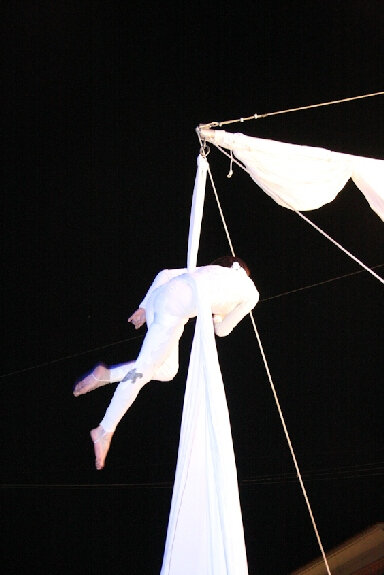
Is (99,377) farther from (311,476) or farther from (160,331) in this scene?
(311,476)

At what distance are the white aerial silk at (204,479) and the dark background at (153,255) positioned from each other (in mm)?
1398

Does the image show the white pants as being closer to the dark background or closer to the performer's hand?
the performer's hand

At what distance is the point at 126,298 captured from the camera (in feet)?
11.6

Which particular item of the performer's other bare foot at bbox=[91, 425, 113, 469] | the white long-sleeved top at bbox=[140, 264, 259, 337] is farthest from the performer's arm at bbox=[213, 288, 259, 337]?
the performer's other bare foot at bbox=[91, 425, 113, 469]

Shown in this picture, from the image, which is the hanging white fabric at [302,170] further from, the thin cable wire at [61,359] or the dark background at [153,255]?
the thin cable wire at [61,359]

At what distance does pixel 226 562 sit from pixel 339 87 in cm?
273

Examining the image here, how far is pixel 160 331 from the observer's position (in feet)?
6.60

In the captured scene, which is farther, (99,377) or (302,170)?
(302,170)

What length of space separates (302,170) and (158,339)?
80cm

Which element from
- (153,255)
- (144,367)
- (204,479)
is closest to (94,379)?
(144,367)

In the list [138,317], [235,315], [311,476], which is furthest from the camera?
[311,476]

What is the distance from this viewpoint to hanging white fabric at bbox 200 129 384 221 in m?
2.16

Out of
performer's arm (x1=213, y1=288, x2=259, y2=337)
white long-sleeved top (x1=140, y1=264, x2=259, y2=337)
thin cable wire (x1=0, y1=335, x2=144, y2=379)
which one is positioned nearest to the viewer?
white long-sleeved top (x1=140, y1=264, x2=259, y2=337)

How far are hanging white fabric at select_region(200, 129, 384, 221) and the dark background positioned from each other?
129cm
